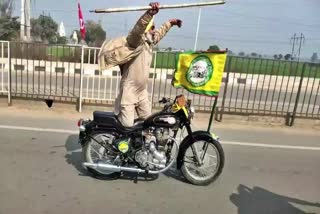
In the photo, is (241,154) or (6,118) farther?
(6,118)

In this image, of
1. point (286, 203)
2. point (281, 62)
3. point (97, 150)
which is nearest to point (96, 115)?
point (97, 150)

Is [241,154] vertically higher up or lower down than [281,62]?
lower down

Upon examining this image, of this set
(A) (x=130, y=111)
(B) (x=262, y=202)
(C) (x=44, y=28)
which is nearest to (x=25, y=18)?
(C) (x=44, y=28)

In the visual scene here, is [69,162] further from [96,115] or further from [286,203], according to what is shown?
[286,203]

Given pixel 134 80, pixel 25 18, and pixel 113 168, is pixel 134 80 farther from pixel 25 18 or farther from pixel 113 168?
pixel 25 18

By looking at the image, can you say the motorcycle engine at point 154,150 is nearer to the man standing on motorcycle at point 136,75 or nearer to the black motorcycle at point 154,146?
the black motorcycle at point 154,146

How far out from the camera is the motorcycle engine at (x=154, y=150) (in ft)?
14.0

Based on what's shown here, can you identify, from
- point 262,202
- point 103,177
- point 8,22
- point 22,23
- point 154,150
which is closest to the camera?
point 262,202

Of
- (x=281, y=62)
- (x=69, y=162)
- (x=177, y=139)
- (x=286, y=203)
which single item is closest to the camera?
(x=286, y=203)

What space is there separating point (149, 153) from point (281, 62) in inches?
247

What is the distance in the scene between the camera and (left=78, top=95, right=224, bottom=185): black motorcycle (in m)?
4.27

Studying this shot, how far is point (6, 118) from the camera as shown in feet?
22.7

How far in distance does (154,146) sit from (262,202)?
4.53 ft

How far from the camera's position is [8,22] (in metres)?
31.3
